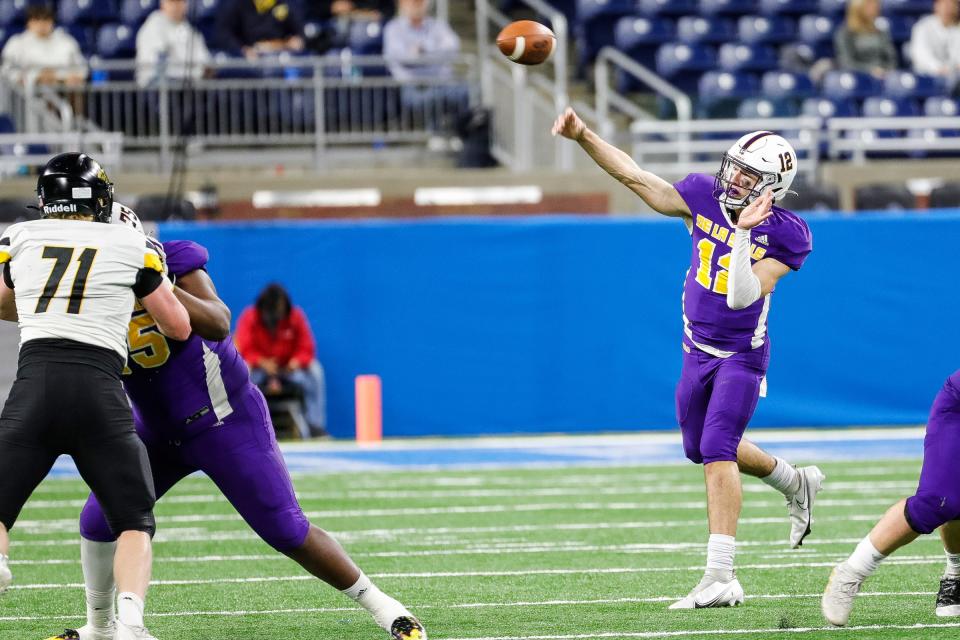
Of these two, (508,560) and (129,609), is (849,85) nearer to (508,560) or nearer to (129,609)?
(508,560)

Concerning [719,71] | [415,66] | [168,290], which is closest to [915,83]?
[719,71]

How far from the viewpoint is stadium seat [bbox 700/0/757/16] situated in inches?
661

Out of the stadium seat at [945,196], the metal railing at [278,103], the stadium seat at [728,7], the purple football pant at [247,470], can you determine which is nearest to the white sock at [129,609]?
the purple football pant at [247,470]

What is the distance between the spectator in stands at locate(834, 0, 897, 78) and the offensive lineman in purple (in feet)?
39.7

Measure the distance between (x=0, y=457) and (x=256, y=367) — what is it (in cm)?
756

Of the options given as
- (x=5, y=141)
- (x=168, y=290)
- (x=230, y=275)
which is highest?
(x=168, y=290)

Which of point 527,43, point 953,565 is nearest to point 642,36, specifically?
point 527,43

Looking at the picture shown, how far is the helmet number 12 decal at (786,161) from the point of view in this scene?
20.1 feet

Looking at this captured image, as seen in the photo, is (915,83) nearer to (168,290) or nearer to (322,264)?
(322,264)

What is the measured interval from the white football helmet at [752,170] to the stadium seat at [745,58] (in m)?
10.2

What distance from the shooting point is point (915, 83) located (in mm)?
15703

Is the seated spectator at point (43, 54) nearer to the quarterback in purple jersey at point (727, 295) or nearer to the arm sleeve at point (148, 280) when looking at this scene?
the quarterback in purple jersey at point (727, 295)

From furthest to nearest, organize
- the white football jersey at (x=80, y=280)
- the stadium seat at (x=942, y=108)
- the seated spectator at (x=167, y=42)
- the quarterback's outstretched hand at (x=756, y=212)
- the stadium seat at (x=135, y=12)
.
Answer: the stadium seat at (x=942, y=108) < the stadium seat at (x=135, y=12) < the seated spectator at (x=167, y=42) < the quarterback's outstretched hand at (x=756, y=212) < the white football jersey at (x=80, y=280)

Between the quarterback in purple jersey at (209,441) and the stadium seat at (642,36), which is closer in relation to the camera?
the quarterback in purple jersey at (209,441)
